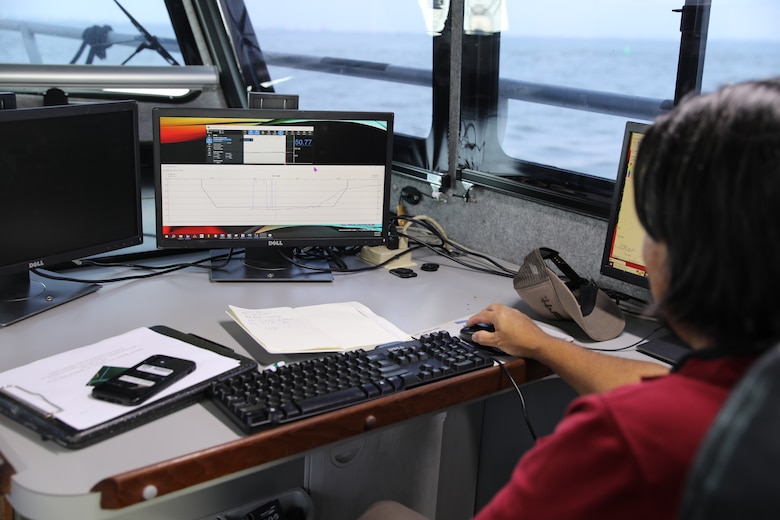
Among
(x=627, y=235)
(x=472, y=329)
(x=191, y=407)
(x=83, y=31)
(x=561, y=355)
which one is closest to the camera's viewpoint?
(x=191, y=407)

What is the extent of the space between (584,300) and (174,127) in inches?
35.4

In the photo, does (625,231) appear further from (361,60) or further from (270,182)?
(361,60)

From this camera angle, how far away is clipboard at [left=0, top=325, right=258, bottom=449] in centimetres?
105

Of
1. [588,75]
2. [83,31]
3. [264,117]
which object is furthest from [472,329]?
[83,31]

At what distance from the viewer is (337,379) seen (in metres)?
1.20

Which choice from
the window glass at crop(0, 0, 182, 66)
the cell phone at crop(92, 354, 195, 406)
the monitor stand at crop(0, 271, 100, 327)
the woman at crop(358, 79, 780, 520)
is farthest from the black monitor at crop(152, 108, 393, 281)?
the window glass at crop(0, 0, 182, 66)

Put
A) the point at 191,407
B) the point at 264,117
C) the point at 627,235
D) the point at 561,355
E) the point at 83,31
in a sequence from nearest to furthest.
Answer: the point at 191,407
the point at 561,355
the point at 627,235
the point at 264,117
the point at 83,31

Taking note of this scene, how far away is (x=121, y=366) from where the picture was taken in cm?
123

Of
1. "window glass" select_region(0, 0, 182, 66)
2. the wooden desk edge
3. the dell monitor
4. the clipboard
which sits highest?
"window glass" select_region(0, 0, 182, 66)

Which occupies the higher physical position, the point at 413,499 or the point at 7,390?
the point at 7,390

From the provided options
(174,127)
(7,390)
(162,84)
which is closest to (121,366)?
(7,390)

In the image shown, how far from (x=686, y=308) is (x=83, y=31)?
283 centimetres

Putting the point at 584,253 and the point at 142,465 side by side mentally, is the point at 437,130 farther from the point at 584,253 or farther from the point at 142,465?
the point at 142,465

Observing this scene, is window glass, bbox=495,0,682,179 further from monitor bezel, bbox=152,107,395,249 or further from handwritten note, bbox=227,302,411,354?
handwritten note, bbox=227,302,411,354
